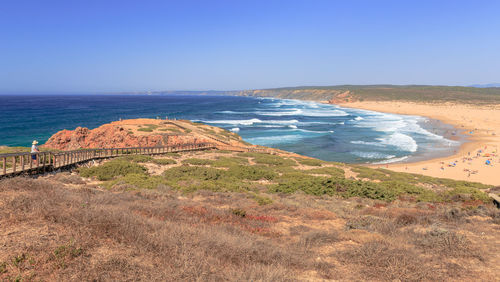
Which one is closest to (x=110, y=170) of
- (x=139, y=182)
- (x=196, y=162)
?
(x=139, y=182)

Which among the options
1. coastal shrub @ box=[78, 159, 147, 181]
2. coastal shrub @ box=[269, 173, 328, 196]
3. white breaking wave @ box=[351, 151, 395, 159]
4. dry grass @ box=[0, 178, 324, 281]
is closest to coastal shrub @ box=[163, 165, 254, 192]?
coastal shrub @ box=[269, 173, 328, 196]

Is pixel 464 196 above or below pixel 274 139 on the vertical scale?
above

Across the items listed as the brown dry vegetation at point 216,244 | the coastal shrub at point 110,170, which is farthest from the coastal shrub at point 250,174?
the brown dry vegetation at point 216,244

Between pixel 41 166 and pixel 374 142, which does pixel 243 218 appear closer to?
pixel 41 166

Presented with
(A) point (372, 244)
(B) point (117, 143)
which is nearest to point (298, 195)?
(A) point (372, 244)

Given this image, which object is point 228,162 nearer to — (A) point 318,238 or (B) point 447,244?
(A) point 318,238
